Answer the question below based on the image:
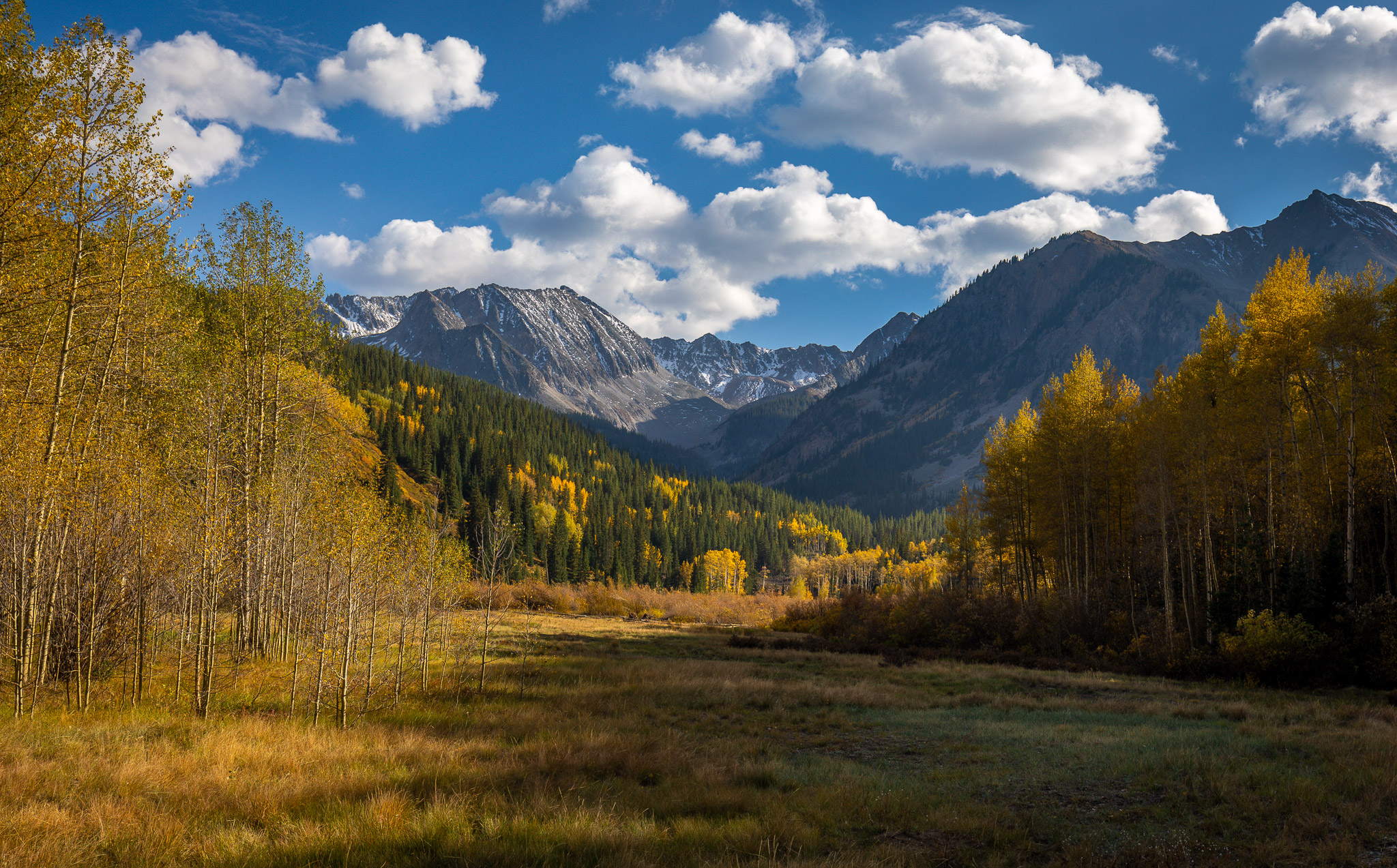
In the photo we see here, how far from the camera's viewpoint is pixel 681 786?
376 inches

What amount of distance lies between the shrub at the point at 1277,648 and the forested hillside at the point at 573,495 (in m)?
67.2

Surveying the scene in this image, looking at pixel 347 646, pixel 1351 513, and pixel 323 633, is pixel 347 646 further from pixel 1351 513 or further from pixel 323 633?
pixel 1351 513

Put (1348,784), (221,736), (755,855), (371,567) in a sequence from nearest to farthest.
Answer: (755,855) < (1348,784) < (221,736) < (371,567)

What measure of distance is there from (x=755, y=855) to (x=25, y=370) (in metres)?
15.2

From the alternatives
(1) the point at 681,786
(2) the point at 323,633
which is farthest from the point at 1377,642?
(2) the point at 323,633

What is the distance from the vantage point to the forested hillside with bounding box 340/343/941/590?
102 m

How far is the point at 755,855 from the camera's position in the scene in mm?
6848

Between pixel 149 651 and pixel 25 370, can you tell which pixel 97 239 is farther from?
pixel 149 651

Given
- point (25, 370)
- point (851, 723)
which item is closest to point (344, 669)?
point (25, 370)

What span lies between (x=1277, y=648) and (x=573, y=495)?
11750 cm

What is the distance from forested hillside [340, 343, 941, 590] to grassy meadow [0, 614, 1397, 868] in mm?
64201

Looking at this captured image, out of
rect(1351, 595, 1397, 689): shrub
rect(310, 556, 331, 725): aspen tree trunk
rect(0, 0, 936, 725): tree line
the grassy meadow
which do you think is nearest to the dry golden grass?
rect(0, 0, 936, 725): tree line

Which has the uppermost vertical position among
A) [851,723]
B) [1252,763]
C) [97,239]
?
[97,239]

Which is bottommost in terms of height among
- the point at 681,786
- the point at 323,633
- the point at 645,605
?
the point at 645,605
